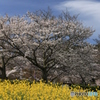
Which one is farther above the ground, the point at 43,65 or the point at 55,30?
the point at 55,30

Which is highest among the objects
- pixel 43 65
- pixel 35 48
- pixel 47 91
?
pixel 35 48

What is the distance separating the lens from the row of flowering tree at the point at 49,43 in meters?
23.7

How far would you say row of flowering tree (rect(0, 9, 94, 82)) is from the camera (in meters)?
23.7

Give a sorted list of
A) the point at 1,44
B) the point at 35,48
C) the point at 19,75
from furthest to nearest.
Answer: the point at 19,75, the point at 1,44, the point at 35,48

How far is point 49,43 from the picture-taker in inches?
896

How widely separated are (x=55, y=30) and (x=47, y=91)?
580 inches

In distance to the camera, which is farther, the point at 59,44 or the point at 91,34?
the point at 91,34

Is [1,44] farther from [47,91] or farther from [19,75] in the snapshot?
[47,91]

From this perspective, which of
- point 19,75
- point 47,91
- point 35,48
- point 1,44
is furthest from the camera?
point 19,75

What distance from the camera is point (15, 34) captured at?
86.3 feet

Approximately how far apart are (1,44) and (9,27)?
224 cm

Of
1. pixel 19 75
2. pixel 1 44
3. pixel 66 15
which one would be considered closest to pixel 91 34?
pixel 66 15

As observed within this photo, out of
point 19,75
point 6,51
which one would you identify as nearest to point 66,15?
point 6,51

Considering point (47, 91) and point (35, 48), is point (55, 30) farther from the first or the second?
point (47, 91)
